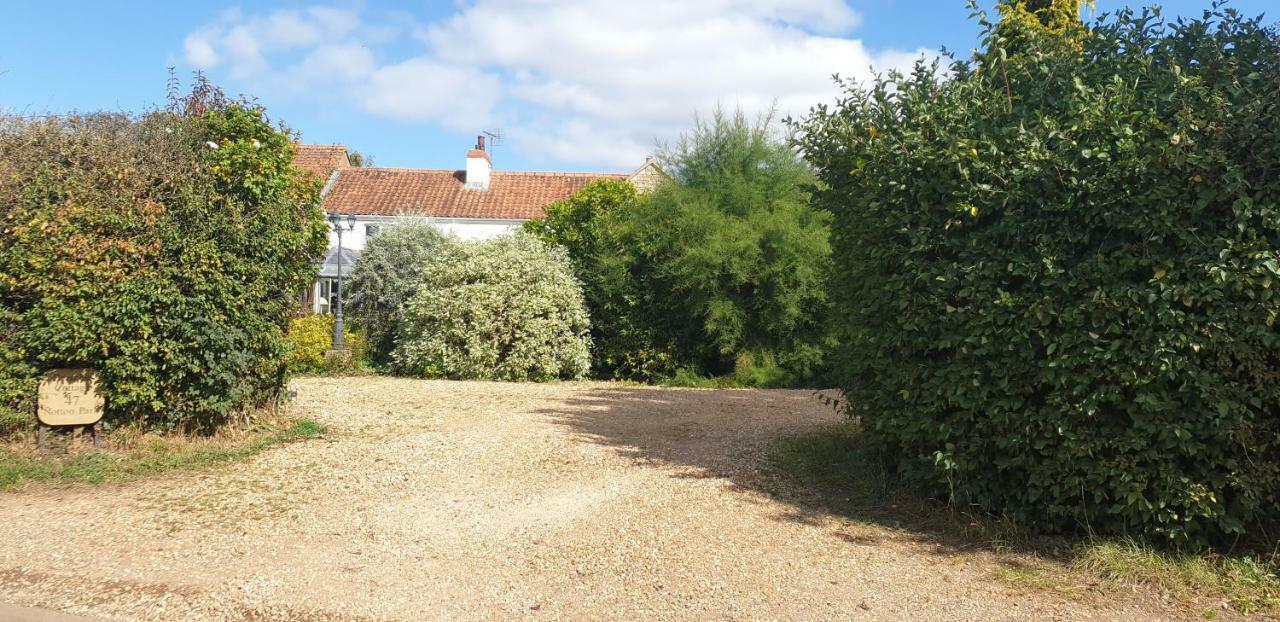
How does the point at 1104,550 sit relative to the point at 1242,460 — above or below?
below

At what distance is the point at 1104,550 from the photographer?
4629 mm

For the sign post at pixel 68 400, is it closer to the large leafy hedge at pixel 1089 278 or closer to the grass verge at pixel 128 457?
the grass verge at pixel 128 457

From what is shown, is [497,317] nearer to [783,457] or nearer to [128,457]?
[128,457]

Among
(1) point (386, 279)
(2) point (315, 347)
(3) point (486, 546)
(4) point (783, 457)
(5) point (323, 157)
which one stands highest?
(5) point (323, 157)

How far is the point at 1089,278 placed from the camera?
184 inches

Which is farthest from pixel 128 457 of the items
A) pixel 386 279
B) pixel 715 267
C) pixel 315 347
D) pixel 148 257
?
pixel 386 279

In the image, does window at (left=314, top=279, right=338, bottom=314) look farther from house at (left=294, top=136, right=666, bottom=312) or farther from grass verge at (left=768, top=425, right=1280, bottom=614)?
grass verge at (left=768, top=425, right=1280, bottom=614)

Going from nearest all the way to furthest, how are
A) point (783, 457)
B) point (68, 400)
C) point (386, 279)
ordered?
1. point (68, 400)
2. point (783, 457)
3. point (386, 279)

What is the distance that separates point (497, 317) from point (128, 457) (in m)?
7.94

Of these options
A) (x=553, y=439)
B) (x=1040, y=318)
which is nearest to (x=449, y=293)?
(x=553, y=439)

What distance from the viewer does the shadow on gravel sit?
5332 millimetres

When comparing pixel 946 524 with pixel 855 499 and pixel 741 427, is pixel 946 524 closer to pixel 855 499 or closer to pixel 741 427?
pixel 855 499

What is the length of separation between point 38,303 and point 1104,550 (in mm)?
8138

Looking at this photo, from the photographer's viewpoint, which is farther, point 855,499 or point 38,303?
point 38,303
